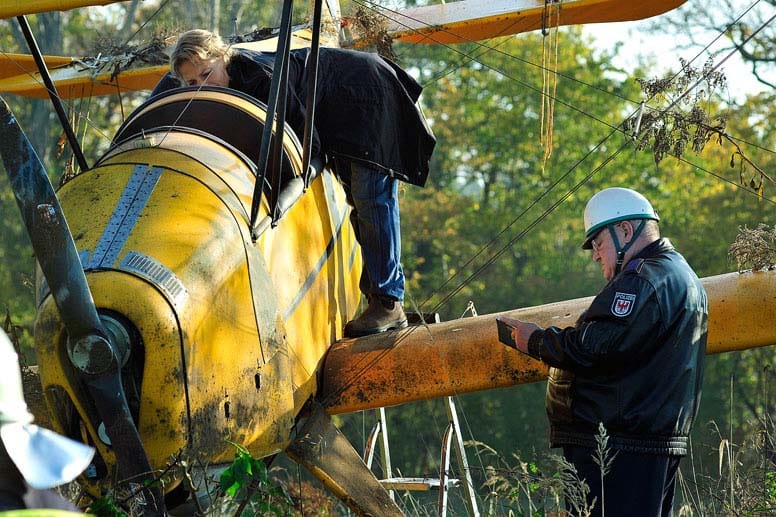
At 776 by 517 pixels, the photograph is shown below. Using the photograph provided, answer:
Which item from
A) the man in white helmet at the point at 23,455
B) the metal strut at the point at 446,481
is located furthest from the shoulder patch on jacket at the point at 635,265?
the man in white helmet at the point at 23,455

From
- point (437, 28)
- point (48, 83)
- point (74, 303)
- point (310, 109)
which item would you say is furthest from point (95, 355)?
point (437, 28)

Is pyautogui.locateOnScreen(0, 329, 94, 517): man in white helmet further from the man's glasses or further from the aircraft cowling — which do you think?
the man's glasses

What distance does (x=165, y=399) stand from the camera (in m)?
4.71

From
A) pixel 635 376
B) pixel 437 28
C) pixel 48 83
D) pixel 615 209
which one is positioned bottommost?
pixel 635 376

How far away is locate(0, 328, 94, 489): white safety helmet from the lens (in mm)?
2506

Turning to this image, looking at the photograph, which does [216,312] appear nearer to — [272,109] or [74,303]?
[74,303]

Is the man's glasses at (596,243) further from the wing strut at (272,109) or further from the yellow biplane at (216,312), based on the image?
the wing strut at (272,109)

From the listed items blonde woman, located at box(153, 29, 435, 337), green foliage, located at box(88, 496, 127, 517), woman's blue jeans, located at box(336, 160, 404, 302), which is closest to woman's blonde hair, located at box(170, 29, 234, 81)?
blonde woman, located at box(153, 29, 435, 337)

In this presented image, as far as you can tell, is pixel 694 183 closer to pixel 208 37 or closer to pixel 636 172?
pixel 636 172

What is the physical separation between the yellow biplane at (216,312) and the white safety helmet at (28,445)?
1940 mm

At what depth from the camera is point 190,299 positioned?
484 cm

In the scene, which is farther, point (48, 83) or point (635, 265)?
point (48, 83)

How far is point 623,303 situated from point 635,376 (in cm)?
31

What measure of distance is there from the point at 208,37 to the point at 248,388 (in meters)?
1.98
